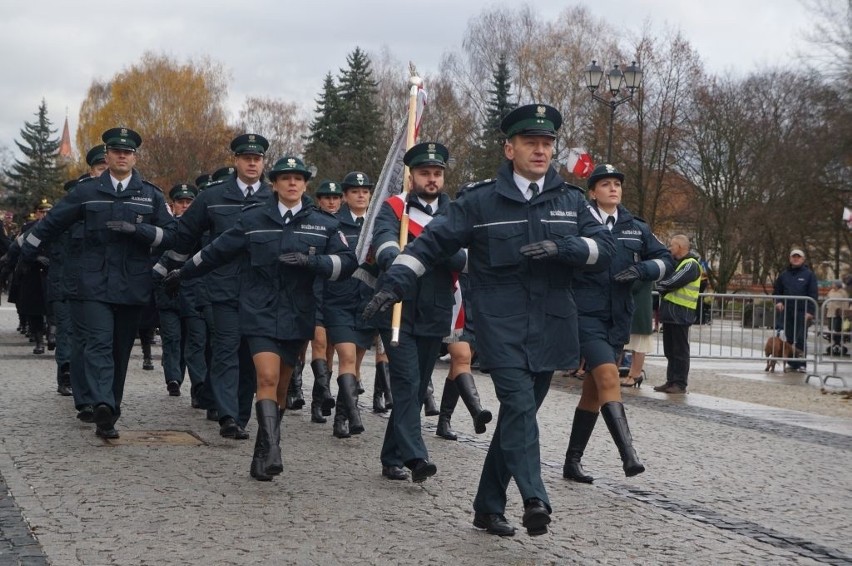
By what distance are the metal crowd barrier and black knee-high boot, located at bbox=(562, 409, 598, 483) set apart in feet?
34.0

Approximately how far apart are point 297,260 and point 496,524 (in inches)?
89.6

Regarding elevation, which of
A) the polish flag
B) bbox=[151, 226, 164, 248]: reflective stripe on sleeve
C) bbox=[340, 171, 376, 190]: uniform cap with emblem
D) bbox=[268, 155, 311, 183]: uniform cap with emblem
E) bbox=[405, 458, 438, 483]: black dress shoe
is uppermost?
the polish flag

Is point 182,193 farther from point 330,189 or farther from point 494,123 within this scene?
point 494,123

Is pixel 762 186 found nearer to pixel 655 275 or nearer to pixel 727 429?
pixel 727 429

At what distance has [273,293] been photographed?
7652 millimetres

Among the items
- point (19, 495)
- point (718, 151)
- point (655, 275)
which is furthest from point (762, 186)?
point (19, 495)

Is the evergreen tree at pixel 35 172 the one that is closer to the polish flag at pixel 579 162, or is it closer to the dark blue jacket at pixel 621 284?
the polish flag at pixel 579 162

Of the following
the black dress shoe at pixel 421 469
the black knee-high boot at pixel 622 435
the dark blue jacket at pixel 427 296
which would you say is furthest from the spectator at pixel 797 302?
the black dress shoe at pixel 421 469

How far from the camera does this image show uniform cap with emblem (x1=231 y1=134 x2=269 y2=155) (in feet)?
31.4

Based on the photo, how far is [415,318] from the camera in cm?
751

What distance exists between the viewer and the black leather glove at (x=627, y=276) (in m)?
7.89

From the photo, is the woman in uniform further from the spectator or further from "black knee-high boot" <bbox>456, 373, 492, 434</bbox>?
the spectator

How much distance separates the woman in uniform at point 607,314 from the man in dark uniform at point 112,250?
3294 millimetres

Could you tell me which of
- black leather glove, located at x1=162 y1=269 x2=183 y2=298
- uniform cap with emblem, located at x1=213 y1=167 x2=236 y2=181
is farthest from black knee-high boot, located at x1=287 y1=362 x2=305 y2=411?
black leather glove, located at x1=162 y1=269 x2=183 y2=298
